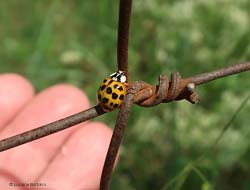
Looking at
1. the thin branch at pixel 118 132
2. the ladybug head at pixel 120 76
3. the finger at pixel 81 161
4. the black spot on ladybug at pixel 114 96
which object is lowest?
the thin branch at pixel 118 132

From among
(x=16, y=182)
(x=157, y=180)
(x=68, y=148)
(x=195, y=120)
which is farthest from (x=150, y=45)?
(x=16, y=182)

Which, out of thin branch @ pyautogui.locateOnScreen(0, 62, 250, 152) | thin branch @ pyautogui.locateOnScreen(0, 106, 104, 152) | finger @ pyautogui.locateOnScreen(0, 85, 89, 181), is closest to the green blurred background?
finger @ pyautogui.locateOnScreen(0, 85, 89, 181)

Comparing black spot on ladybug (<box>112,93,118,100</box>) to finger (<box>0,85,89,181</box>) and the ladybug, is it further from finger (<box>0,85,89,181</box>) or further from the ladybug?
finger (<box>0,85,89,181</box>)

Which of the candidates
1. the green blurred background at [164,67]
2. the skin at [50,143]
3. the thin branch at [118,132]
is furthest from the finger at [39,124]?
the thin branch at [118,132]

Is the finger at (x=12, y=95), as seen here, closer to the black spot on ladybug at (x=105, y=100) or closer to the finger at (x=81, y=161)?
the finger at (x=81, y=161)

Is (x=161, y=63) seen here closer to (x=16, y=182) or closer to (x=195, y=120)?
(x=195, y=120)
